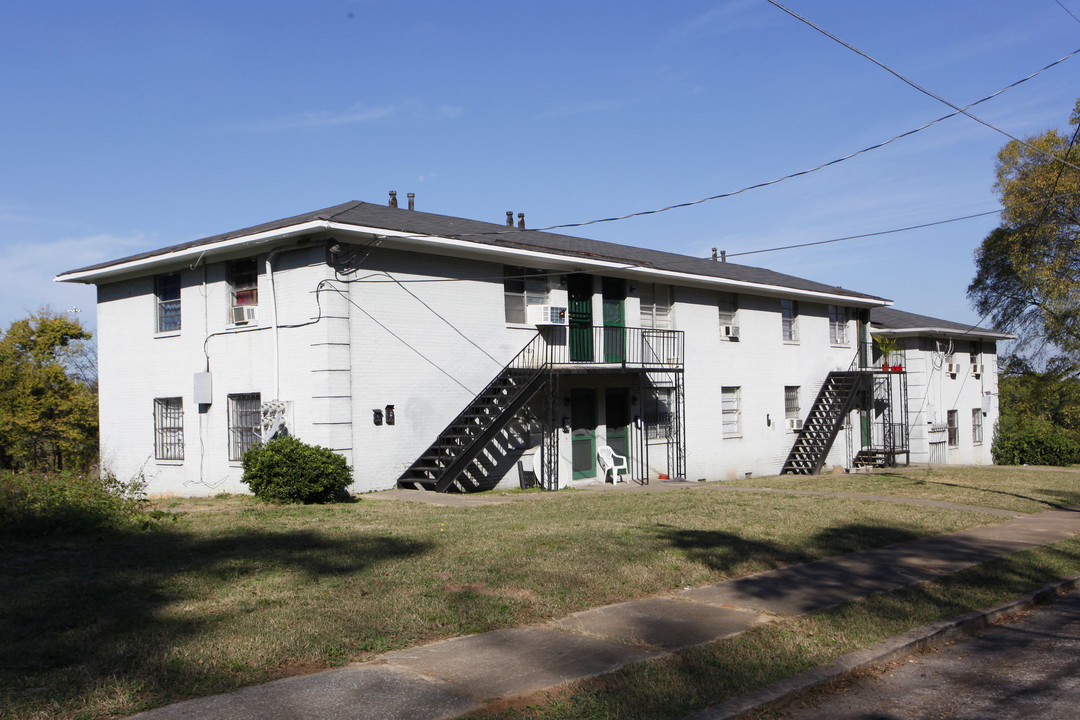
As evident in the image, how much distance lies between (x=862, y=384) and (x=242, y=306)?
19950 millimetres

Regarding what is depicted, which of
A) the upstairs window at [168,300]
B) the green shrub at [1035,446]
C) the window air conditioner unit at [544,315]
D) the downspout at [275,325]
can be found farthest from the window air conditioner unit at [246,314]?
the green shrub at [1035,446]

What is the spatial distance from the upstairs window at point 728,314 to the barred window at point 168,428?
14.3 m

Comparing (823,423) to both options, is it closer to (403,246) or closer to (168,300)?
(403,246)

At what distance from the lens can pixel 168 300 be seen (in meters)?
19.9

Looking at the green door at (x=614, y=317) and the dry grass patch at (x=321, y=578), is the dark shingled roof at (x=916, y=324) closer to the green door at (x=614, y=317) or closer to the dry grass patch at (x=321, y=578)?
the green door at (x=614, y=317)

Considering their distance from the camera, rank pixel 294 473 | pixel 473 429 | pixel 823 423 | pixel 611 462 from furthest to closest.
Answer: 1. pixel 823 423
2. pixel 611 462
3. pixel 473 429
4. pixel 294 473

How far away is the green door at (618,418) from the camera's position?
22.1m

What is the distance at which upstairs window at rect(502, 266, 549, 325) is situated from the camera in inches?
781

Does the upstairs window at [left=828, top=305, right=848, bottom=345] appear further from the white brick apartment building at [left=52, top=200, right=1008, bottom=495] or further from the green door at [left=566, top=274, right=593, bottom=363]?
the green door at [left=566, top=274, right=593, bottom=363]

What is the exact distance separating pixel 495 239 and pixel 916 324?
65.2 ft

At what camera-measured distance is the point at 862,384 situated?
29125 millimetres

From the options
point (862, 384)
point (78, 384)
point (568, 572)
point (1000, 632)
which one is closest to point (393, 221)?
point (568, 572)

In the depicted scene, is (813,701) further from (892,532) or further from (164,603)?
(892,532)

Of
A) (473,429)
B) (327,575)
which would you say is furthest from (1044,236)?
(327,575)
